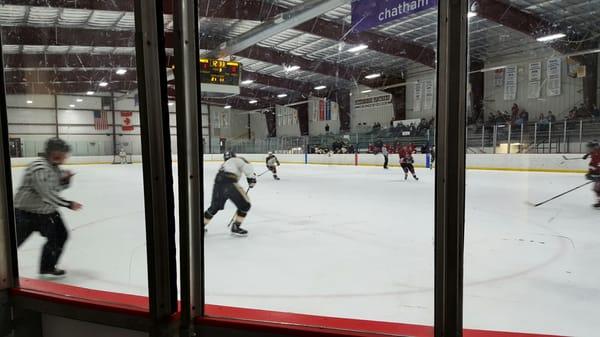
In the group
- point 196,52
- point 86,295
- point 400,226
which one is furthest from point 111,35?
point 400,226

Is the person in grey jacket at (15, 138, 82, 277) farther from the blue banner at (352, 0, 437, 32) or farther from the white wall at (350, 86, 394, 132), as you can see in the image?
the white wall at (350, 86, 394, 132)

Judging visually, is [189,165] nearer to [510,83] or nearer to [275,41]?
[275,41]

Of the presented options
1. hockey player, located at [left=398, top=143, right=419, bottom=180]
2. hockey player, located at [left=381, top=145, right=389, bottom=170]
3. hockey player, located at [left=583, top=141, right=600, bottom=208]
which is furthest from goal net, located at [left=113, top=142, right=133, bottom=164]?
hockey player, located at [left=381, top=145, right=389, bottom=170]

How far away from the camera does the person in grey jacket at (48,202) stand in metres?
1.97

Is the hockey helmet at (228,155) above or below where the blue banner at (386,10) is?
below

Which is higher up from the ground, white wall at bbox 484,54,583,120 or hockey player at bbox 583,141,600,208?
white wall at bbox 484,54,583,120

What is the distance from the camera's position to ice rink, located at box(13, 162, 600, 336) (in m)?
1.79

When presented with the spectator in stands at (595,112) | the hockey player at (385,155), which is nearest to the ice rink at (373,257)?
the spectator in stands at (595,112)

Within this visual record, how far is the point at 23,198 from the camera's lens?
1896mm

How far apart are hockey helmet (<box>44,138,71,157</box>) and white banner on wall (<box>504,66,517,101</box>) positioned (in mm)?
4341

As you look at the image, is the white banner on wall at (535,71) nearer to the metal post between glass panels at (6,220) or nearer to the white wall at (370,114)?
the white wall at (370,114)

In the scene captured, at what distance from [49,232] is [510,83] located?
492 cm

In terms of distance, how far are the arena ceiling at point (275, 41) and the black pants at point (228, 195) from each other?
2.76 ft

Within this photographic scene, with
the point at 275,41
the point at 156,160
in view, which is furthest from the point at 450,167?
the point at 275,41
